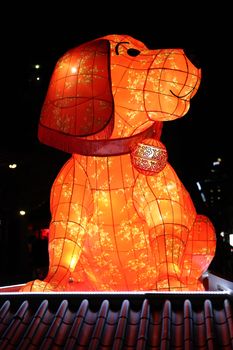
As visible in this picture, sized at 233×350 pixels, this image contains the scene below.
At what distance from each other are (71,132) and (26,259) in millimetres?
6439

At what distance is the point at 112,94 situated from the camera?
305 centimetres

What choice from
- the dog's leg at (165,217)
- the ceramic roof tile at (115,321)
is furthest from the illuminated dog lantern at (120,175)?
the ceramic roof tile at (115,321)

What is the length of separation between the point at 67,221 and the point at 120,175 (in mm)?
482

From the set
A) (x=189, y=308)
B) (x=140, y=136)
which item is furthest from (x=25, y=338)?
(x=140, y=136)

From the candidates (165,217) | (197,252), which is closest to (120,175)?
(165,217)

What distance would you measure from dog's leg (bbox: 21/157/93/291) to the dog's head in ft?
0.85

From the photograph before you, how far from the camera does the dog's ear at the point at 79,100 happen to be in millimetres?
3000

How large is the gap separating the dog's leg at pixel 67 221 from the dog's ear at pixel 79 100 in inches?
10.4

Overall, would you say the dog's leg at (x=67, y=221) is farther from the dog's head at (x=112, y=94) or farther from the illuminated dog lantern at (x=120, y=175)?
the dog's head at (x=112, y=94)

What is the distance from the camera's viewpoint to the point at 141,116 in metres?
3.18

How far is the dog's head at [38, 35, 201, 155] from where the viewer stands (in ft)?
9.87

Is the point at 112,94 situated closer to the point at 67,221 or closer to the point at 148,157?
the point at 148,157

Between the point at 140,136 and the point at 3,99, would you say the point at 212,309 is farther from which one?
the point at 3,99

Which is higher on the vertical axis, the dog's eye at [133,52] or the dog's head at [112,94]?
the dog's eye at [133,52]
